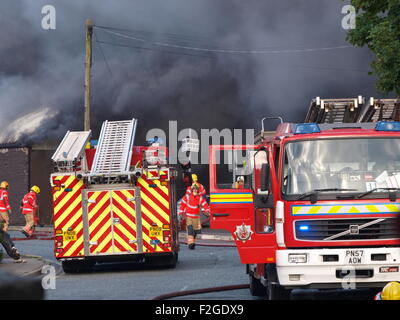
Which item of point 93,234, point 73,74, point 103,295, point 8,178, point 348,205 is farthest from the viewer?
point 73,74

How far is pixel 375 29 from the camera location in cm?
1659

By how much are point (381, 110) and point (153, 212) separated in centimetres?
448

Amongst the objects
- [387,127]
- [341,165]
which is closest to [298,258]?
[341,165]

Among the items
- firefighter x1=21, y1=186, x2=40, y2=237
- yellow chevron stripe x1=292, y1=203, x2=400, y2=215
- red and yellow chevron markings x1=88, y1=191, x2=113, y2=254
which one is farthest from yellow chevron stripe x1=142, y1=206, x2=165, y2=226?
firefighter x1=21, y1=186, x2=40, y2=237

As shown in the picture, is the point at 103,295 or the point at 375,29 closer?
the point at 103,295

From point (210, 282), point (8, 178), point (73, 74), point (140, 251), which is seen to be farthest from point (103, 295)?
point (73, 74)

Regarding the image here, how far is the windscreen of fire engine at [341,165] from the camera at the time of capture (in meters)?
9.66

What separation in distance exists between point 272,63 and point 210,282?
91.2 ft

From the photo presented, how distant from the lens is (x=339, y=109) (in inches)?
612

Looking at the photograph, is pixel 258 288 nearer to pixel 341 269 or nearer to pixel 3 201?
pixel 341 269

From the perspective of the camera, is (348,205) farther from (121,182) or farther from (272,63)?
(272,63)

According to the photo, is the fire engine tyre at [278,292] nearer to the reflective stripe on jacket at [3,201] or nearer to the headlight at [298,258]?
the headlight at [298,258]

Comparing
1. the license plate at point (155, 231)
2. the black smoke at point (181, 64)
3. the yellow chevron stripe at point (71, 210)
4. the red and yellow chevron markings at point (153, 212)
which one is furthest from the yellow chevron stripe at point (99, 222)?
the black smoke at point (181, 64)

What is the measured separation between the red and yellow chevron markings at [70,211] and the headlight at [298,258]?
6573mm
